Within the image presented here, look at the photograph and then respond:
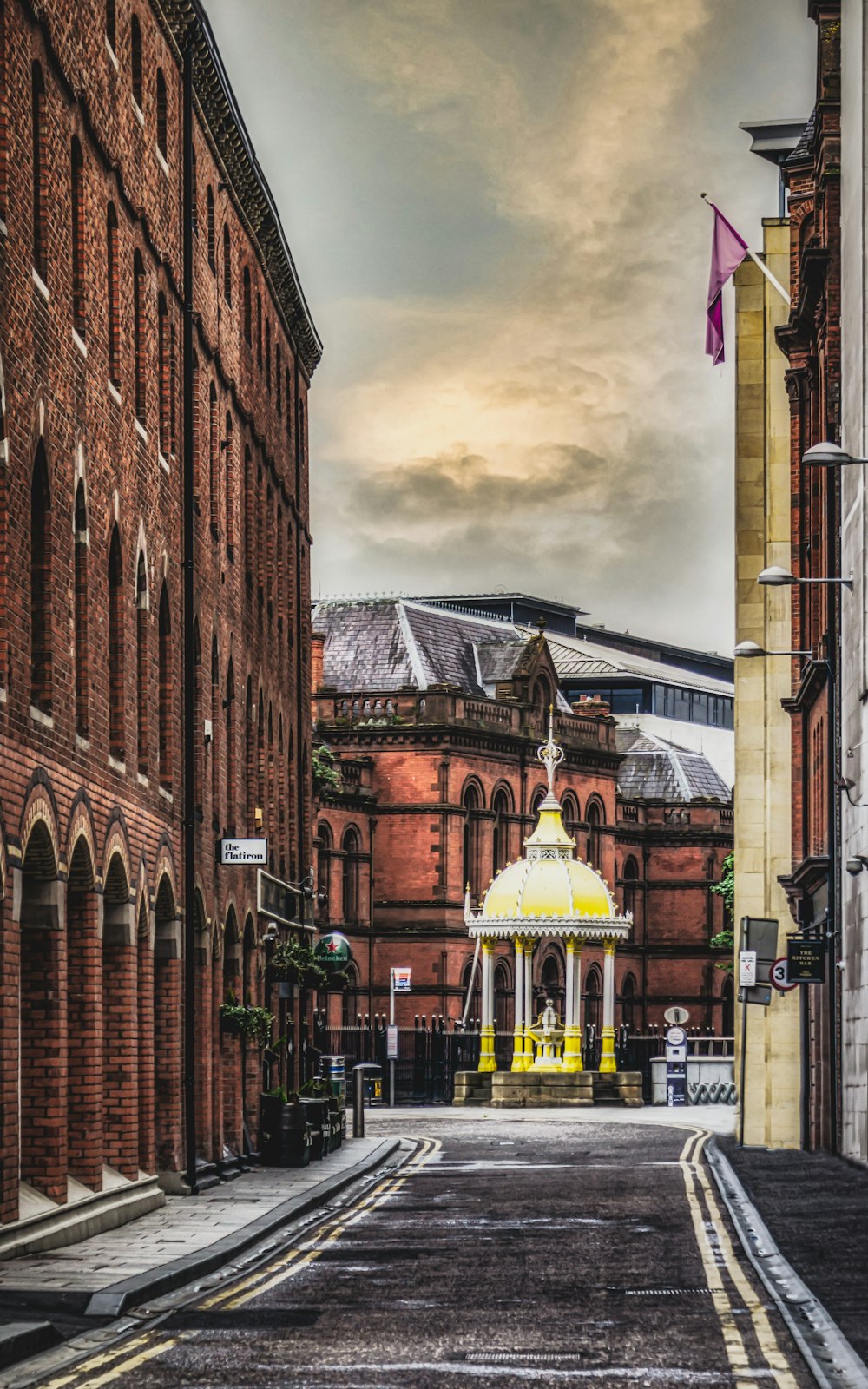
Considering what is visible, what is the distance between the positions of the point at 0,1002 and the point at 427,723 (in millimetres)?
69135

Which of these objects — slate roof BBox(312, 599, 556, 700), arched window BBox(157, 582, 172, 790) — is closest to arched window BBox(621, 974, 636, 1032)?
slate roof BBox(312, 599, 556, 700)

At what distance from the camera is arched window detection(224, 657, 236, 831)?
1416 inches

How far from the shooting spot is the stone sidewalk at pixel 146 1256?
1672cm

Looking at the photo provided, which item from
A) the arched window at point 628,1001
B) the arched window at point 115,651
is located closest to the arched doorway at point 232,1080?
the arched window at point 115,651

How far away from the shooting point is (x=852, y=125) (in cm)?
3516

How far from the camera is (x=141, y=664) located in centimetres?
2792

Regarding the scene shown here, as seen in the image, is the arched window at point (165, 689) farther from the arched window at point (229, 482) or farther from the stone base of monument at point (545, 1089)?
the stone base of monument at point (545, 1089)

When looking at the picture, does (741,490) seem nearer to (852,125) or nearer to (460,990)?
(852,125)

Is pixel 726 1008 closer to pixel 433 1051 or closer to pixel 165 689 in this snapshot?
pixel 433 1051

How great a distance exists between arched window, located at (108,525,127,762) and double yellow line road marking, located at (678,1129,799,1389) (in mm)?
7615

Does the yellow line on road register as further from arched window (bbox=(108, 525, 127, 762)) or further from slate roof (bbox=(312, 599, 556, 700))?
slate roof (bbox=(312, 599, 556, 700))

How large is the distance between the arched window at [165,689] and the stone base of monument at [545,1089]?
34596 millimetres

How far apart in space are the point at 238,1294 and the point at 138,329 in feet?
43.2

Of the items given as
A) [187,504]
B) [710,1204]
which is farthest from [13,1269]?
[187,504]
